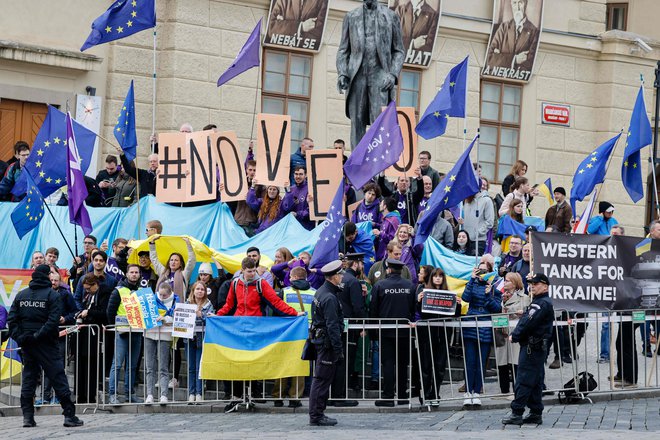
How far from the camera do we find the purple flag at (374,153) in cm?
1983

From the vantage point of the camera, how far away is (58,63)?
89.0 ft

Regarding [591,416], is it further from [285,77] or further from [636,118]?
[285,77]

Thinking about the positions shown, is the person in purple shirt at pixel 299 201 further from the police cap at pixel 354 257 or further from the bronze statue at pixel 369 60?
the police cap at pixel 354 257

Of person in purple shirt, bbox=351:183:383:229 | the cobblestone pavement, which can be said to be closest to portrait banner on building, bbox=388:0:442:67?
person in purple shirt, bbox=351:183:383:229

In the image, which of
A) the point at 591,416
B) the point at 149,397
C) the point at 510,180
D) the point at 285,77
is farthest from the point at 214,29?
the point at 591,416

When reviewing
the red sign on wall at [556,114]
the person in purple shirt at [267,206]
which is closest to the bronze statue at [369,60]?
the person in purple shirt at [267,206]

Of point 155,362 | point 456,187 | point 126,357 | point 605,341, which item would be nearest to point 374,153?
point 456,187

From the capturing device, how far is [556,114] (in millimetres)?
32281

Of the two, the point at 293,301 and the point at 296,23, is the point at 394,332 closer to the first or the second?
the point at 293,301

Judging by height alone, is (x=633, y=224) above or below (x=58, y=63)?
below

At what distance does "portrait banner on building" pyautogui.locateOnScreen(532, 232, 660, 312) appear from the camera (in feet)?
59.2

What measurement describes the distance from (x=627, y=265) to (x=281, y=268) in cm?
407

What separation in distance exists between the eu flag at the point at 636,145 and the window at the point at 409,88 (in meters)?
8.86

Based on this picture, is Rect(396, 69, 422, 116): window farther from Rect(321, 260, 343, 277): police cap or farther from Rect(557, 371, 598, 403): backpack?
Rect(321, 260, 343, 277): police cap
